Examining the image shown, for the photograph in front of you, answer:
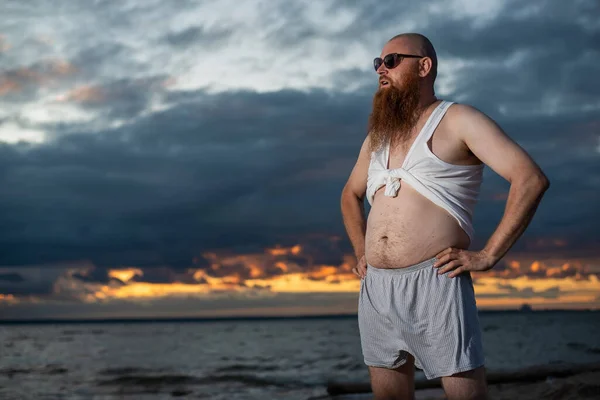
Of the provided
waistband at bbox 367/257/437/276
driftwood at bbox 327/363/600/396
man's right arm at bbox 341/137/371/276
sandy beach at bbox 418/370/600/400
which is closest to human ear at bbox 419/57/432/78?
man's right arm at bbox 341/137/371/276

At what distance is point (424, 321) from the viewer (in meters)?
3.33

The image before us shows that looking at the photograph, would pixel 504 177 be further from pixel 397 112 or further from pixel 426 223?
pixel 397 112

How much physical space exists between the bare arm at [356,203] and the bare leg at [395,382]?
2.34ft

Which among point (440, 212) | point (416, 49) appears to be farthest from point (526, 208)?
point (416, 49)

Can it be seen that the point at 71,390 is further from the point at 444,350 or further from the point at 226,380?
the point at 444,350

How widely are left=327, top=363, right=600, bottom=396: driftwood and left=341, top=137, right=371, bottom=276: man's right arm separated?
1023 cm

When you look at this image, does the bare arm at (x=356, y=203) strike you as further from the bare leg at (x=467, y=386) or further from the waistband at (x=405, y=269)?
the bare leg at (x=467, y=386)

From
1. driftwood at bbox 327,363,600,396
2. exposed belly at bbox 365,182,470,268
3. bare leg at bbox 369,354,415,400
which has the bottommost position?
driftwood at bbox 327,363,600,396

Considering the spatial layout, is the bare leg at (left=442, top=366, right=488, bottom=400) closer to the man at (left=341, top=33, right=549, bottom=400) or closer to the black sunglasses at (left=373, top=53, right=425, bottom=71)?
the man at (left=341, top=33, right=549, bottom=400)

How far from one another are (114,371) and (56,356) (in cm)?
892

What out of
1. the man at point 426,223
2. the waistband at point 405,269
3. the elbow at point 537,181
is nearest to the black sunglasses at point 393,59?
the man at point 426,223

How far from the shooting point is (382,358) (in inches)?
137

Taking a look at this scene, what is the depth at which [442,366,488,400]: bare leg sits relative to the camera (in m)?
3.19

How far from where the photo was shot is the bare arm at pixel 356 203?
395 centimetres
